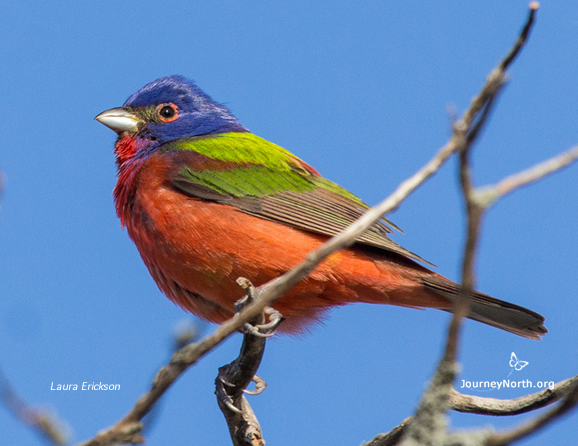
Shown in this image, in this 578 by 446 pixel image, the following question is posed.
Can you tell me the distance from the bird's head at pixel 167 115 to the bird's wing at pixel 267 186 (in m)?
0.23

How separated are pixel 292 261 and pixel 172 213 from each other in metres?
0.98

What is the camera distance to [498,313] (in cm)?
555

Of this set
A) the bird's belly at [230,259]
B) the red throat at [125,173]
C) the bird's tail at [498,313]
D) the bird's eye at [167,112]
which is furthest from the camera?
the bird's eye at [167,112]

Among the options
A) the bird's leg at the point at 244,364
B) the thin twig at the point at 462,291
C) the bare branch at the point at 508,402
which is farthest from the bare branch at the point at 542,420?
the bird's leg at the point at 244,364

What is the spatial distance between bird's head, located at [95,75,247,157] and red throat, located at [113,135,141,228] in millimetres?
50

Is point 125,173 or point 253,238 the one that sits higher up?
point 125,173

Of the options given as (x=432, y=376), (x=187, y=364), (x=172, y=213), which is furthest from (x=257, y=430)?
(x=432, y=376)

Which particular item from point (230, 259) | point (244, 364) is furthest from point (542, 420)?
point (230, 259)

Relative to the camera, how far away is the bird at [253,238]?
521cm

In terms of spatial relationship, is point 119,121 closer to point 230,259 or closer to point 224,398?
point 230,259

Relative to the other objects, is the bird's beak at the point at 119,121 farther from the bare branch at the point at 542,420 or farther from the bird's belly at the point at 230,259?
the bare branch at the point at 542,420

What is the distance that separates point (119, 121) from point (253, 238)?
2.06 metres

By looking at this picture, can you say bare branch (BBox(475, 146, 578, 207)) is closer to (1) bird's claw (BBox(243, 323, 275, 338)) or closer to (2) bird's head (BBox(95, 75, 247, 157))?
(1) bird's claw (BBox(243, 323, 275, 338))

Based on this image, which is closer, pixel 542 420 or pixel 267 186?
pixel 542 420
